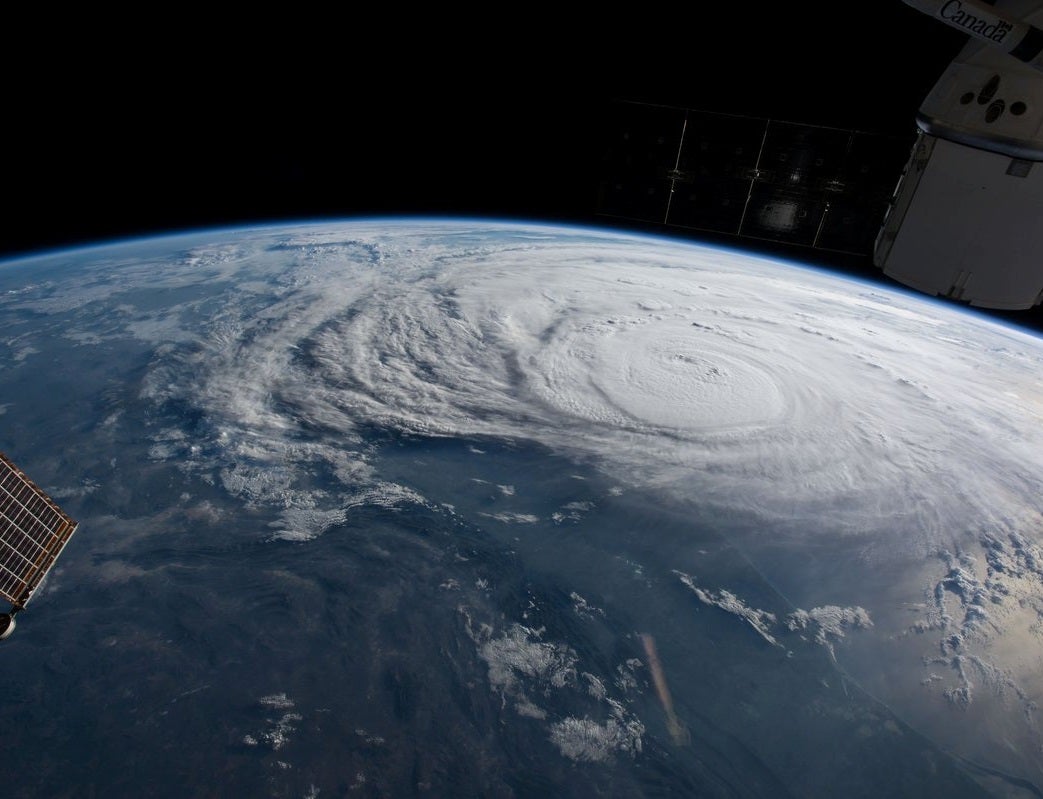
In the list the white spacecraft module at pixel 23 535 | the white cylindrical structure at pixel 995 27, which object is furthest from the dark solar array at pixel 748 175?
the white spacecraft module at pixel 23 535

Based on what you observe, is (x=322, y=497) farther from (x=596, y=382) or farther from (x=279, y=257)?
(x=279, y=257)

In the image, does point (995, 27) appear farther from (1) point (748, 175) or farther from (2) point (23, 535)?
(2) point (23, 535)

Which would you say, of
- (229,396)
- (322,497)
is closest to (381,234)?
(229,396)

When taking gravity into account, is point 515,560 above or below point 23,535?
below

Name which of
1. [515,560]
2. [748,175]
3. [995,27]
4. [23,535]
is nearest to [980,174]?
[995,27]

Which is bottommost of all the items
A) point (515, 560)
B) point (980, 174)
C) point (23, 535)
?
point (515, 560)

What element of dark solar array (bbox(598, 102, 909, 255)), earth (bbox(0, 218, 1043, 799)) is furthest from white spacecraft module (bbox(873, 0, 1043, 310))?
earth (bbox(0, 218, 1043, 799))

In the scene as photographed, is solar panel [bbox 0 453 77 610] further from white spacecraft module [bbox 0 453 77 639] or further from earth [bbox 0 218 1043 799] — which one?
earth [bbox 0 218 1043 799]
